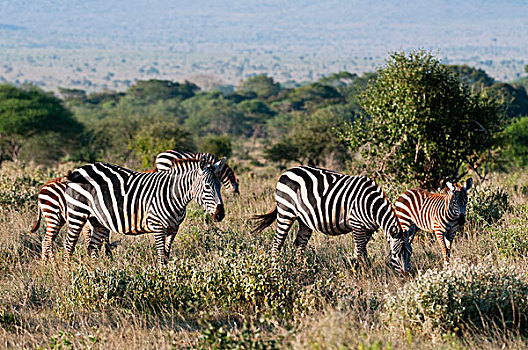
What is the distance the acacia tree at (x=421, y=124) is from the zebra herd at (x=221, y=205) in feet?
11.5

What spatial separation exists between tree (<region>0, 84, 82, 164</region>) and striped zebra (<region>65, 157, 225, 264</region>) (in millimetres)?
28325

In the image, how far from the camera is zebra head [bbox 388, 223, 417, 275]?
604cm

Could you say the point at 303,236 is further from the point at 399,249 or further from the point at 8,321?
the point at 8,321

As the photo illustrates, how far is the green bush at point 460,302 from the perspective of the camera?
4934 mm

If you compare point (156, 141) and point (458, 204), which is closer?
point (458, 204)

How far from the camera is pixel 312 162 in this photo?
31.1 m

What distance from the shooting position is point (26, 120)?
34156 millimetres

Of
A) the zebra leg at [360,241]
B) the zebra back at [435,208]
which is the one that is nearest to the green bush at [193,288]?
the zebra leg at [360,241]

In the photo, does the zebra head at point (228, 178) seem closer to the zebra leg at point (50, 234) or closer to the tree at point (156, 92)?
the zebra leg at point (50, 234)

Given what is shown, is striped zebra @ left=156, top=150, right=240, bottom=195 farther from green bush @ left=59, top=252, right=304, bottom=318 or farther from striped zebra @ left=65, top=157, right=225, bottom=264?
green bush @ left=59, top=252, right=304, bottom=318

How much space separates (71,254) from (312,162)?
2456 cm

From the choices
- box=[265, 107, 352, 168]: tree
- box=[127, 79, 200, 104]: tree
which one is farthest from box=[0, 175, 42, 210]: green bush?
box=[127, 79, 200, 104]: tree

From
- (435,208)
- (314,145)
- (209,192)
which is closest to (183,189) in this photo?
(209,192)

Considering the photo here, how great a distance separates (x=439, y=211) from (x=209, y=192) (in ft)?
9.33
